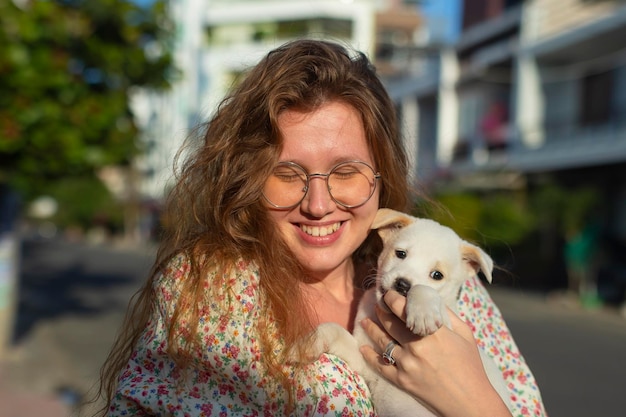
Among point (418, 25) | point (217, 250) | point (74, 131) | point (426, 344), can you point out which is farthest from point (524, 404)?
point (418, 25)

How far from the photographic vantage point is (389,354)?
2297 mm

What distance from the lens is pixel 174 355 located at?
2.04 meters

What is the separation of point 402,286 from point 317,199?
1.66ft

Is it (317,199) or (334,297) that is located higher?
(317,199)

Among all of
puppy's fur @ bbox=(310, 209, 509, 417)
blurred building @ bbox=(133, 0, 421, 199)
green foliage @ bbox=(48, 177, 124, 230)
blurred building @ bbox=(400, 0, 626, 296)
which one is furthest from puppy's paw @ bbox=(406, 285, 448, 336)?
green foliage @ bbox=(48, 177, 124, 230)

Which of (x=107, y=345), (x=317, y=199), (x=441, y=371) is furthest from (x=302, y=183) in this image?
(x=107, y=345)

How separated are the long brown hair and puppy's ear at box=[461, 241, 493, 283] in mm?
441

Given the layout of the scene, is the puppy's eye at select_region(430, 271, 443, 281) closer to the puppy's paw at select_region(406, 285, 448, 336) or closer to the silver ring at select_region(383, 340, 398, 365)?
the puppy's paw at select_region(406, 285, 448, 336)

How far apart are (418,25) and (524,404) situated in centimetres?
4942

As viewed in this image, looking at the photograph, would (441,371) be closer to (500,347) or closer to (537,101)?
(500,347)

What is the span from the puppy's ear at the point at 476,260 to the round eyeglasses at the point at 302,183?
0.63 metres

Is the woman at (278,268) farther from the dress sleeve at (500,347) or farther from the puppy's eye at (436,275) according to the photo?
the puppy's eye at (436,275)

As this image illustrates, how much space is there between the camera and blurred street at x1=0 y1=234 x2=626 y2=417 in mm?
7703

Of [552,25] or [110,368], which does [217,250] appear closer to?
[110,368]
